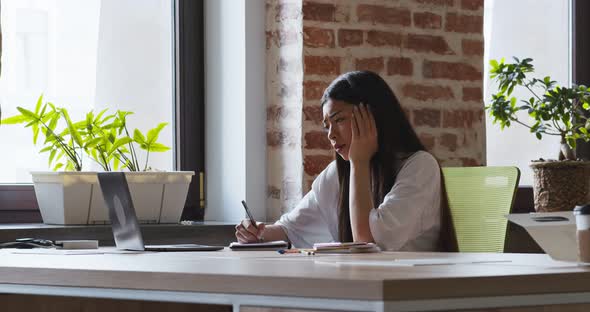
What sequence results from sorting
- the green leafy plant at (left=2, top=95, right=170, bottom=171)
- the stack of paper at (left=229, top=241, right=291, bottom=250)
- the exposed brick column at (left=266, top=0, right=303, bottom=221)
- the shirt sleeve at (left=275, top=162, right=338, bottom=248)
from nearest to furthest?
the stack of paper at (left=229, top=241, right=291, bottom=250), the shirt sleeve at (left=275, top=162, right=338, bottom=248), the green leafy plant at (left=2, top=95, right=170, bottom=171), the exposed brick column at (left=266, top=0, right=303, bottom=221)

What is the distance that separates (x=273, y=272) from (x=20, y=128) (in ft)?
6.65

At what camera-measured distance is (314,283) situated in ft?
4.65

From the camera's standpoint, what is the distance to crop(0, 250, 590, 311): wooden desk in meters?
1.38

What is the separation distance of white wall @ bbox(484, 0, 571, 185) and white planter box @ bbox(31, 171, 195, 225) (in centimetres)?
142

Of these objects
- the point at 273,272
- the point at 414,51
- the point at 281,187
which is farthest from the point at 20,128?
the point at 273,272

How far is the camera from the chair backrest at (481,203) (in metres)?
2.77

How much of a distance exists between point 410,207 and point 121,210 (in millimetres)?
840

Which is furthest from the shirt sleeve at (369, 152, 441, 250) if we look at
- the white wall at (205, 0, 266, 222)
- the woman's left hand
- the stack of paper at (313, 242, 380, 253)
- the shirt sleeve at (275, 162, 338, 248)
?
the white wall at (205, 0, 266, 222)

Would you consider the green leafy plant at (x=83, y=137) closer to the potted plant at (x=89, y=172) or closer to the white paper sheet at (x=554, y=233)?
the potted plant at (x=89, y=172)

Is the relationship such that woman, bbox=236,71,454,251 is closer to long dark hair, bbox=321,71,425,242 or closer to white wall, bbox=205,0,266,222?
long dark hair, bbox=321,71,425,242

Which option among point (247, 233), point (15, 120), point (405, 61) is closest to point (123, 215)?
point (247, 233)

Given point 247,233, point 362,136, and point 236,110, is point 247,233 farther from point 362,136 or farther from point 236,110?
point 236,110

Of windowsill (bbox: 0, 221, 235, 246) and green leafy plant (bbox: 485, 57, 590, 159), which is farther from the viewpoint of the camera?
green leafy plant (bbox: 485, 57, 590, 159)

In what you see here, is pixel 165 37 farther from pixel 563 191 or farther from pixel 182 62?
pixel 563 191
